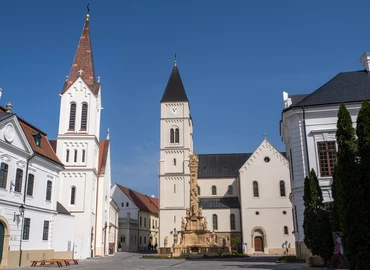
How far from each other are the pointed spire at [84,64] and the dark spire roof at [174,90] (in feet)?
63.6

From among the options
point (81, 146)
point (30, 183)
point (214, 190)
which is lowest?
point (30, 183)

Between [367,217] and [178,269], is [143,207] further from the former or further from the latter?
[367,217]

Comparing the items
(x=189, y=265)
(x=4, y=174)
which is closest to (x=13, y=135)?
(x=4, y=174)

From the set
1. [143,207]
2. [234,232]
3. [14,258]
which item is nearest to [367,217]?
[14,258]

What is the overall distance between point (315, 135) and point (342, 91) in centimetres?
421

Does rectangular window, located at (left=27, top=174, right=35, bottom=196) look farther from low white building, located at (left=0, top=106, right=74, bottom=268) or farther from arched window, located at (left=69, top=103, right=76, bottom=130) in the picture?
arched window, located at (left=69, top=103, right=76, bottom=130)

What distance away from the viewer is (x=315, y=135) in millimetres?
25844

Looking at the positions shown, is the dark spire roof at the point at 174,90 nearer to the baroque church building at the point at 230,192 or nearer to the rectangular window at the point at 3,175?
the baroque church building at the point at 230,192

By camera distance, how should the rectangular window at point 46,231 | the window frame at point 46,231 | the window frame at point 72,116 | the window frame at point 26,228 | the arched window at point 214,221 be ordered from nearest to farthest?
the window frame at point 26,228 → the window frame at point 46,231 → the rectangular window at point 46,231 → the window frame at point 72,116 → the arched window at point 214,221

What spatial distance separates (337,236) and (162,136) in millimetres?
45482

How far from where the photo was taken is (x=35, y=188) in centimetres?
2784

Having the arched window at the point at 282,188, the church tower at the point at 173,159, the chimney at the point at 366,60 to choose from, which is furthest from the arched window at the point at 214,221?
the chimney at the point at 366,60

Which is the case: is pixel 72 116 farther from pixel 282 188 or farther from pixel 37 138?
pixel 282 188

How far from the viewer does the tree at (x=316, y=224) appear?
19141 mm
